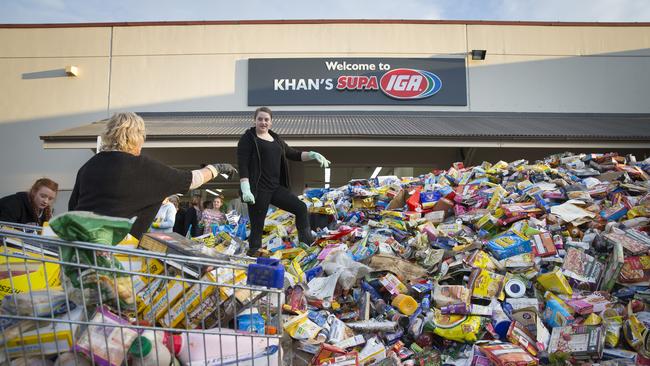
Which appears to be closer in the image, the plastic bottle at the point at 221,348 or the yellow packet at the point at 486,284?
the plastic bottle at the point at 221,348

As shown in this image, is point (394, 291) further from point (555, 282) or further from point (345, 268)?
point (555, 282)

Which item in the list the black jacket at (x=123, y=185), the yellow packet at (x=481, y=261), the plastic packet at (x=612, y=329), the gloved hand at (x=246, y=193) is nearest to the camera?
the black jacket at (x=123, y=185)

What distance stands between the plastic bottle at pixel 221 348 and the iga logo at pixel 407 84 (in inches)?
436

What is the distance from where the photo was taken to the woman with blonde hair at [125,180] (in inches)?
80.4

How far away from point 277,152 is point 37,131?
426 inches

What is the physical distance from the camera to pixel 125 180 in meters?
2.07

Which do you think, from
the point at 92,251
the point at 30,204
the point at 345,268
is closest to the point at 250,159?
the point at 345,268

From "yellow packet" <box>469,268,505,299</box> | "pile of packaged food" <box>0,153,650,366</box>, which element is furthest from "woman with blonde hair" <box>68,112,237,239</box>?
"yellow packet" <box>469,268,505,299</box>

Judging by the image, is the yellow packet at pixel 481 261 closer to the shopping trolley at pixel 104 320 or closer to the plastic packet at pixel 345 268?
the plastic packet at pixel 345 268

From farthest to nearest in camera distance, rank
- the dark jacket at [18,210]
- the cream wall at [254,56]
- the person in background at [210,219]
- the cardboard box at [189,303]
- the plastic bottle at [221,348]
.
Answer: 1. the cream wall at [254,56]
2. the person in background at [210,219]
3. the dark jacket at [18,210]
4. the cardboard box at [189,303]
5. the plastic bottle at [221,348]

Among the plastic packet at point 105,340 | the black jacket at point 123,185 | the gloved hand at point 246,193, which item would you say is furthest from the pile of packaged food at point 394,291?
the gloved hand at point 246,193

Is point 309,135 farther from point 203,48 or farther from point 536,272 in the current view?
point 536,272

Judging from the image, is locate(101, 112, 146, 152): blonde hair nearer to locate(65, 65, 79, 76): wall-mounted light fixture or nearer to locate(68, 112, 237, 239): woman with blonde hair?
locate(68, 112, 237, 239): woman with blonde hair

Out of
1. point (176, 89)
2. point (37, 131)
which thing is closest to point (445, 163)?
point (176, 89)
